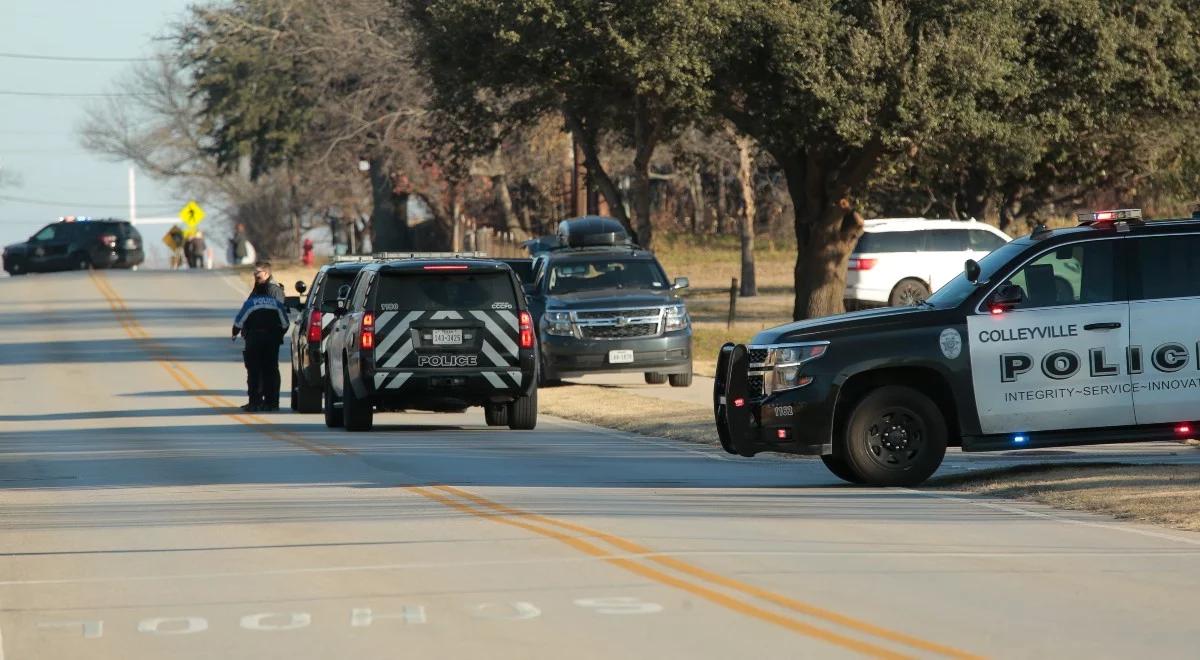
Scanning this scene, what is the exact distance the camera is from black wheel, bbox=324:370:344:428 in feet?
74.3

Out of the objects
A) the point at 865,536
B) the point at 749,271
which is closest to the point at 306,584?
the point at 865,536

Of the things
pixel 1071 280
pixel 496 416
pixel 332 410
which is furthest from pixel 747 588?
pixel 332 410

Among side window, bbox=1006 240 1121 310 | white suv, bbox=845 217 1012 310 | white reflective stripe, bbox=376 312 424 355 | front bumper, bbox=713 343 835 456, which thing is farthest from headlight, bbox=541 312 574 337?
side window, bbox=1006 240 1121 310

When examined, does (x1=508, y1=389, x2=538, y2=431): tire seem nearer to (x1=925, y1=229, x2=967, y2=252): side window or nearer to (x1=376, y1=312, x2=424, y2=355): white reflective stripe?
(x1=376, y1=312, x2=424, y2=355): white reflective stripe

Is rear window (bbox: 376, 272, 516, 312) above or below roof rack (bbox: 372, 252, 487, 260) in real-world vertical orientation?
below

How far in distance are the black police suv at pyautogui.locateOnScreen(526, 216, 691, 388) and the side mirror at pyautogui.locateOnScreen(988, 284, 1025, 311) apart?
42.0 ft

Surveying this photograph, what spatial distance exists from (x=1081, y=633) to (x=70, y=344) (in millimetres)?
35001

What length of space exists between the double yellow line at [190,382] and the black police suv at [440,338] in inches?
45.1

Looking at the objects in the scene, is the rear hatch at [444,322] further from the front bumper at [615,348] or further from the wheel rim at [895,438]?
the wheel rim at [895,438]

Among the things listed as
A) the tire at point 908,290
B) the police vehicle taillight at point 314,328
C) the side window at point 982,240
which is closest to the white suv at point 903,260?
the tire at point 908,290

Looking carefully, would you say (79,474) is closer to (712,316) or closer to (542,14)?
(542,14)

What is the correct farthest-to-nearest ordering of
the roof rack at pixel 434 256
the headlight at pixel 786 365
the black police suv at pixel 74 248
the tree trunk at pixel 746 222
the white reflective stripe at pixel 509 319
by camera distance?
the black police suv at pixel 74 248
the tree trunk at pixel 746 222
the roof rack at pixel 434 256
the white reflective stripe at pixel 509 319
the headlight at pixel 786 365

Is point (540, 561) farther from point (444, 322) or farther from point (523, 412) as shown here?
point (523, 412)

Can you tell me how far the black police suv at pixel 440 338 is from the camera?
20844 millimetres
